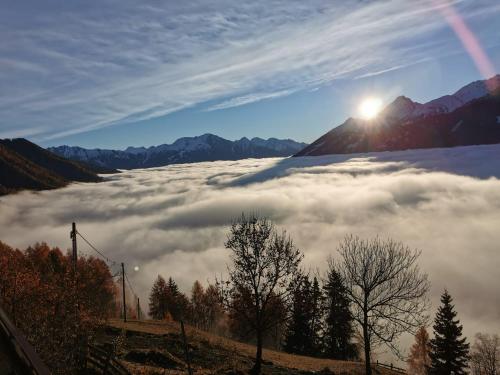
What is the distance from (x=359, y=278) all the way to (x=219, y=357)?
580 inches

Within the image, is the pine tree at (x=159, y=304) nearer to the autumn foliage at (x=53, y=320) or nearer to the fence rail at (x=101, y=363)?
the autumn foliage at (x=53, y=320)

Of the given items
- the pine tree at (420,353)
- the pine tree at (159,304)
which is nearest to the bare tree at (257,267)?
Result: the pine tree at (420,353)

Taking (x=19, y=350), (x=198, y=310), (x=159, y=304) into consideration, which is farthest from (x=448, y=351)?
(x=198, y=310)

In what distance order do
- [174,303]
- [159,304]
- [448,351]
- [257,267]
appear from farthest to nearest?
[159,304]
[174,303]
[448,351]
[257,267]

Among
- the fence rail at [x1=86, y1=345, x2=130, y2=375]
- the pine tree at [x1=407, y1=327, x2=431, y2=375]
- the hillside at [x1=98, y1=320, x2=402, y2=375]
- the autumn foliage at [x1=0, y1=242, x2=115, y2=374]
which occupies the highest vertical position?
the autumn foliage at [x1=0, y1=242, x2=115, y2=374]

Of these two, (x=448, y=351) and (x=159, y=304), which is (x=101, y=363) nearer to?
(x=448, y=351)

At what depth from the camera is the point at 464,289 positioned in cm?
19762

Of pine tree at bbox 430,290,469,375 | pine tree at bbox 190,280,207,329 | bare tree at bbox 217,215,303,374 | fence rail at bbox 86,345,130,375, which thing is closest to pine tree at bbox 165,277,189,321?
pine tree at bbox 190,280,207,329

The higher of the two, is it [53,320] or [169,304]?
[53,320]

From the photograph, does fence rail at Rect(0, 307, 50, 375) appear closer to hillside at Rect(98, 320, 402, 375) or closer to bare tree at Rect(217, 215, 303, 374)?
hillside at Rect(98, 320, 402, 375)

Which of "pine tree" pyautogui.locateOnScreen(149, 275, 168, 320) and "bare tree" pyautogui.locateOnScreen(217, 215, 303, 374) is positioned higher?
"bare tree" pyautogui.locateOnScreen(217, 215, 303, 374)

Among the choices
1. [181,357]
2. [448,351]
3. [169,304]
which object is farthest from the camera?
[169,304]

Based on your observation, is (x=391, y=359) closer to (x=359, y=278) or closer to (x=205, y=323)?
(x=205, y=323)

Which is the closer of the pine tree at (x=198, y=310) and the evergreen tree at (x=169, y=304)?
the evergreen tree at (x=169, y=304)
